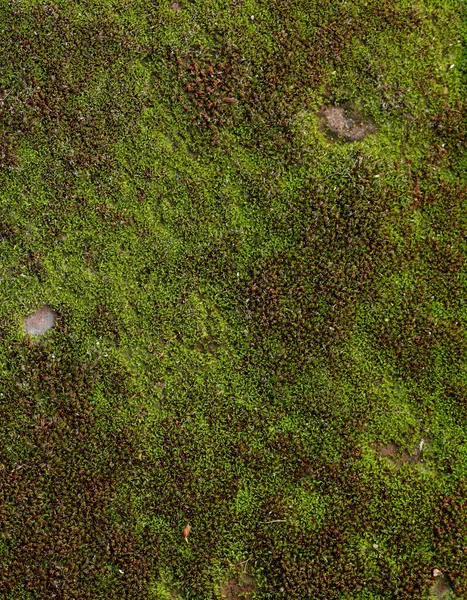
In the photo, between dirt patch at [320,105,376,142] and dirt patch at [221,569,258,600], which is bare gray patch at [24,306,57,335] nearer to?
dirt patch at [221,569,258,600]

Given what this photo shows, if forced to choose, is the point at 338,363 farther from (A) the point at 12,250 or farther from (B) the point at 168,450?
(A) the point at 12,250

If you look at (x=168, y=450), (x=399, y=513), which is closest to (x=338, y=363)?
(x=399, y=513)

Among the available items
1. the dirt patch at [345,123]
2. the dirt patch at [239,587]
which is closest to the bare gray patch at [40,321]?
the dirt patch at [239,587]

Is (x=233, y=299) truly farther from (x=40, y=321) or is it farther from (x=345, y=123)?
(x=345, y=123)

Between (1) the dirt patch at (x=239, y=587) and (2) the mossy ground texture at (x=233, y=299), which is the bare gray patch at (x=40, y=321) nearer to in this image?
(2) the mossy ground texture at (x=233, y=299)

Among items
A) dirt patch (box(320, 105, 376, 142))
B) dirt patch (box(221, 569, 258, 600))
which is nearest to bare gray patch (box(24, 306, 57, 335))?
dirt patch (box(221, 569, 258, 600))
